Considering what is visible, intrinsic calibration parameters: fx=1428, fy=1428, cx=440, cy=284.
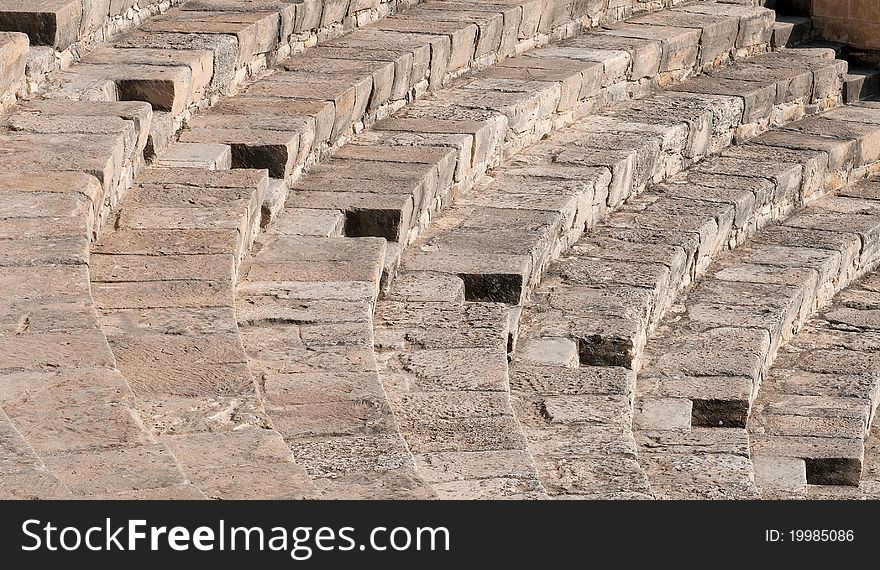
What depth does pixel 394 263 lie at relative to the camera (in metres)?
7.10

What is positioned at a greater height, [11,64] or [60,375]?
[11,64]

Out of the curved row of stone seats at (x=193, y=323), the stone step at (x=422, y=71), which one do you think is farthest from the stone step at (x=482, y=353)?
the curved row of stone seats at (x=193, y=323)

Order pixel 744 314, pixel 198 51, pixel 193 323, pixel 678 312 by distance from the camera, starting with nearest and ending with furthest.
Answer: pixel 193 323, pixel 198 51, pixel 744 314, pixel 678 312

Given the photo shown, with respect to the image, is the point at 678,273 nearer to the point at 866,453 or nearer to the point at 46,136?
the point at 866,453

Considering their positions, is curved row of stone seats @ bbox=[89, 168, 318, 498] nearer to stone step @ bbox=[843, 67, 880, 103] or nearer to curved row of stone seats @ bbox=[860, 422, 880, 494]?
curved row of stone seats @ bbox=[860, 422, 880, 494]

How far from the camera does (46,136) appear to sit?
6496 millimetres

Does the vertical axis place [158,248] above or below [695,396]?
above

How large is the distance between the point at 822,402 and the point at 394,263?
2.54 meters

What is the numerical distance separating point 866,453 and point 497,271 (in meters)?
2.27

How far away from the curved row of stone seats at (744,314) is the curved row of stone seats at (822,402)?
0.35 feet

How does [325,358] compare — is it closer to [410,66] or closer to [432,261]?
[432,261]

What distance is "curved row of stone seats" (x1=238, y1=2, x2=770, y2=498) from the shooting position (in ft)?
17.1

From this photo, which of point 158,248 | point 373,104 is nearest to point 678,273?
point 373,104

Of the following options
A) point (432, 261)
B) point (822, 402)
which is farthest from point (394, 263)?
point (822, 402)
